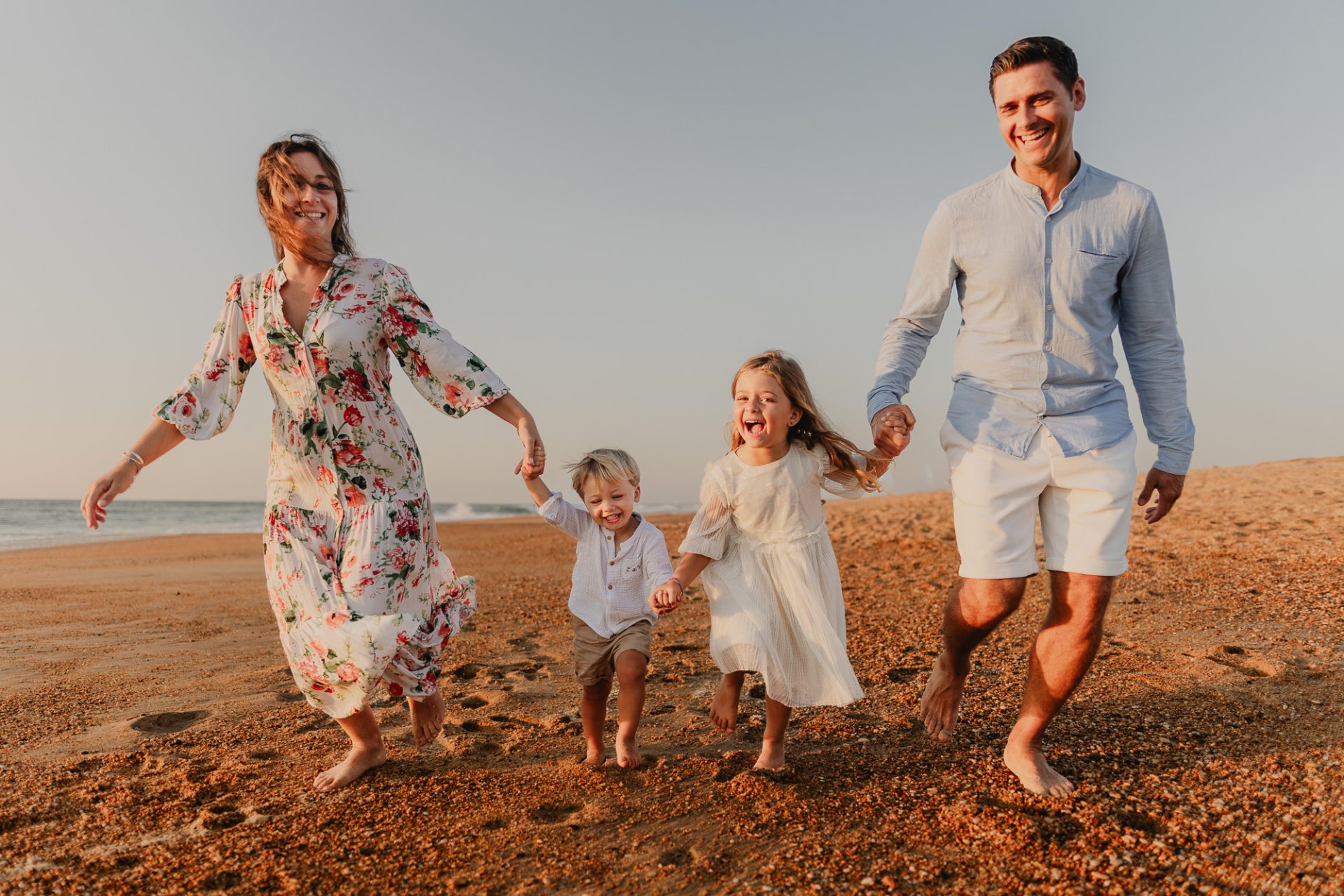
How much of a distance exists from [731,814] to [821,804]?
325 mm

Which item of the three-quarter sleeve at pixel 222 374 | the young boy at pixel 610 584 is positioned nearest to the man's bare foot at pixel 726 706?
the young boy at pixel 610 584

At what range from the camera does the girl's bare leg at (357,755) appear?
3.09 metres

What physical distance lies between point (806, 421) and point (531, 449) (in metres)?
1.18

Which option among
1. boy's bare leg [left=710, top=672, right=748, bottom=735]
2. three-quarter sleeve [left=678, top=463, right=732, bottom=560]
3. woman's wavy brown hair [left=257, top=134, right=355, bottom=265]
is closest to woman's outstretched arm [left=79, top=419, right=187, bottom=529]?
woman's wavy brown hair [left=257, top=134, right=355, bottom=265]

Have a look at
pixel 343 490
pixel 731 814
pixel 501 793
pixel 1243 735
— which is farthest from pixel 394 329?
pixel 1243 735

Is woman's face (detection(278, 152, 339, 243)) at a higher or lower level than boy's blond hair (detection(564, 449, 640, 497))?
higher

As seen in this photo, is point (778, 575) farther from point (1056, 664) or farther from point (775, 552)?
point (1056, 664)

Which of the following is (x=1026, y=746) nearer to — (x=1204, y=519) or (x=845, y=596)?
(x=845, y=596)

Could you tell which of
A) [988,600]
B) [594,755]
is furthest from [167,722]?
[988,600]

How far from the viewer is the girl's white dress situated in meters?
3.18

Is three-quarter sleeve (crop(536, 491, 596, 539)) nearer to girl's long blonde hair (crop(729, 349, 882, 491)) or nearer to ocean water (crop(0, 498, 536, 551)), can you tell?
girl's long blonde hair (crop(729, 349, 882, 491))

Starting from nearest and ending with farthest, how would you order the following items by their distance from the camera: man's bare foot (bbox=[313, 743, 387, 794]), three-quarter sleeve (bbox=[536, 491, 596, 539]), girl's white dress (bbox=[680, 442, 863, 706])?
man's bare foot (bbox=[313, 743, 387, 794]) → girl's white dress (bbox=[680, 442, 863, 706]) → three-quarter sleeve (bbox=[536, 491, 596, 539])

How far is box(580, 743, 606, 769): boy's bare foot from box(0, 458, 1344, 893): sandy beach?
51 mm

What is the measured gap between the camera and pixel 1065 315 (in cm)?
293
